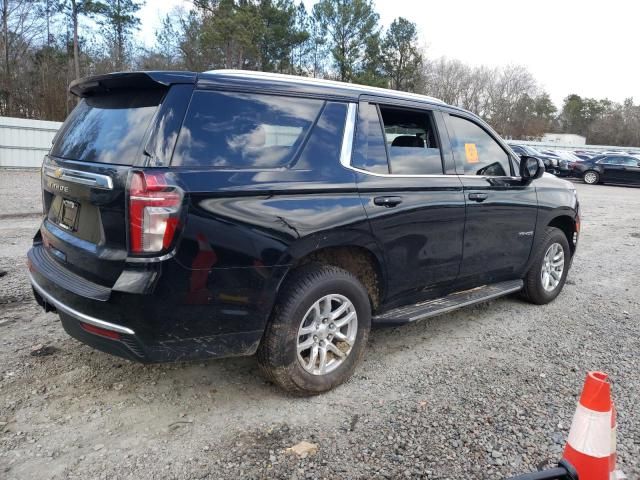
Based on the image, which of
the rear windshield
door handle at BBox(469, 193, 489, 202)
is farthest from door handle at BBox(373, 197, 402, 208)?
the rear windshield

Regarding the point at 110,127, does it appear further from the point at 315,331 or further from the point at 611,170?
the point at 611,170

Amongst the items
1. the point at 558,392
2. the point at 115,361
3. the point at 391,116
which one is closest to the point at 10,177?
the point at 115,361

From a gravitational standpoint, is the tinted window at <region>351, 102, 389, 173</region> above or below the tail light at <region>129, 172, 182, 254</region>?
above

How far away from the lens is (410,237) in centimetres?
345

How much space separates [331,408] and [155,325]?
122cm

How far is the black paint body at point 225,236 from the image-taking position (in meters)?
2.47

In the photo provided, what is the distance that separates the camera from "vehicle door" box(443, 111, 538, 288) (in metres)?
3.98

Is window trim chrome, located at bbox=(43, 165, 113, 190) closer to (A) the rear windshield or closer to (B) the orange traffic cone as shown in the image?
(A) the rear windshield

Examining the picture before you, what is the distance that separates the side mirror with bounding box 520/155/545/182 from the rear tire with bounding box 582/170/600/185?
21.6 metres

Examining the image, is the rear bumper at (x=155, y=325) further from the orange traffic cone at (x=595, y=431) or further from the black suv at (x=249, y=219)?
the orange traffic cone at (x=595, y=431)

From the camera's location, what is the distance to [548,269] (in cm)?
503

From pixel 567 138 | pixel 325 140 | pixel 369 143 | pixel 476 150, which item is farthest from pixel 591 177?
pixel 567 138

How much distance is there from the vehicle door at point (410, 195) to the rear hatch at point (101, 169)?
1304 millimetres

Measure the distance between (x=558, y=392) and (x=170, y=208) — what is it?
276 centimetres
